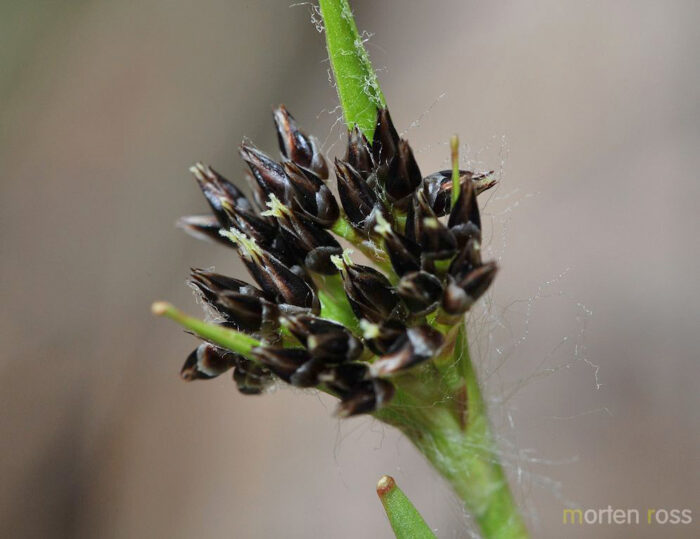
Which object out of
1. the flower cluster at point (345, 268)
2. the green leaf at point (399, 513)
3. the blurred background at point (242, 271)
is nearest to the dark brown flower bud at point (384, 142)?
the flower cluster at point (345, 268)

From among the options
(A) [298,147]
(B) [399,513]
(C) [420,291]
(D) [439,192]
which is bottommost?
(B) [399,513]

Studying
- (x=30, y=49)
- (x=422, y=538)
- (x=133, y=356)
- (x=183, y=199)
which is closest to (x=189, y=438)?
(x=133, y=356)

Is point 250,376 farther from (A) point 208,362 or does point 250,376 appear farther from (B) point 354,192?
(B) point 354,192

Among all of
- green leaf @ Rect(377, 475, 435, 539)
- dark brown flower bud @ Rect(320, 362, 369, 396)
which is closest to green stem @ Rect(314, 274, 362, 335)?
dark brown flower bud @ Rect(320, 362, 369, 396)

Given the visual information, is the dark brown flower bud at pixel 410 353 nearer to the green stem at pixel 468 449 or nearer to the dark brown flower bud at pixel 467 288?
the dark brown flower bud at pixel 467 288

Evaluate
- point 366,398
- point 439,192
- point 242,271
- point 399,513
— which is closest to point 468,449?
point 399,513

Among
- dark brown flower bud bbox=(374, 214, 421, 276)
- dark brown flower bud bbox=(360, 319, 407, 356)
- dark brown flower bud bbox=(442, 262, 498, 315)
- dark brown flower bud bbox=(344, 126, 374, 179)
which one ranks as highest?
dark brown flower bud bbox=(344, 126, 374, 179)

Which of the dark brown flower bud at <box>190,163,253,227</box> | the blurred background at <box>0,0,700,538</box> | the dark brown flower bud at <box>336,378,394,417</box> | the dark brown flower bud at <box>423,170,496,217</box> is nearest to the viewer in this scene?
the dark brown flower bud at <box>336,378,394,417</box>

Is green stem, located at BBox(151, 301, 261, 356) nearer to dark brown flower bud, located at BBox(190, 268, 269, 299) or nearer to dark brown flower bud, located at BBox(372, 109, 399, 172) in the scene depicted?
dark brown flower bud, located at BBox(190, 268, 269, 299)
